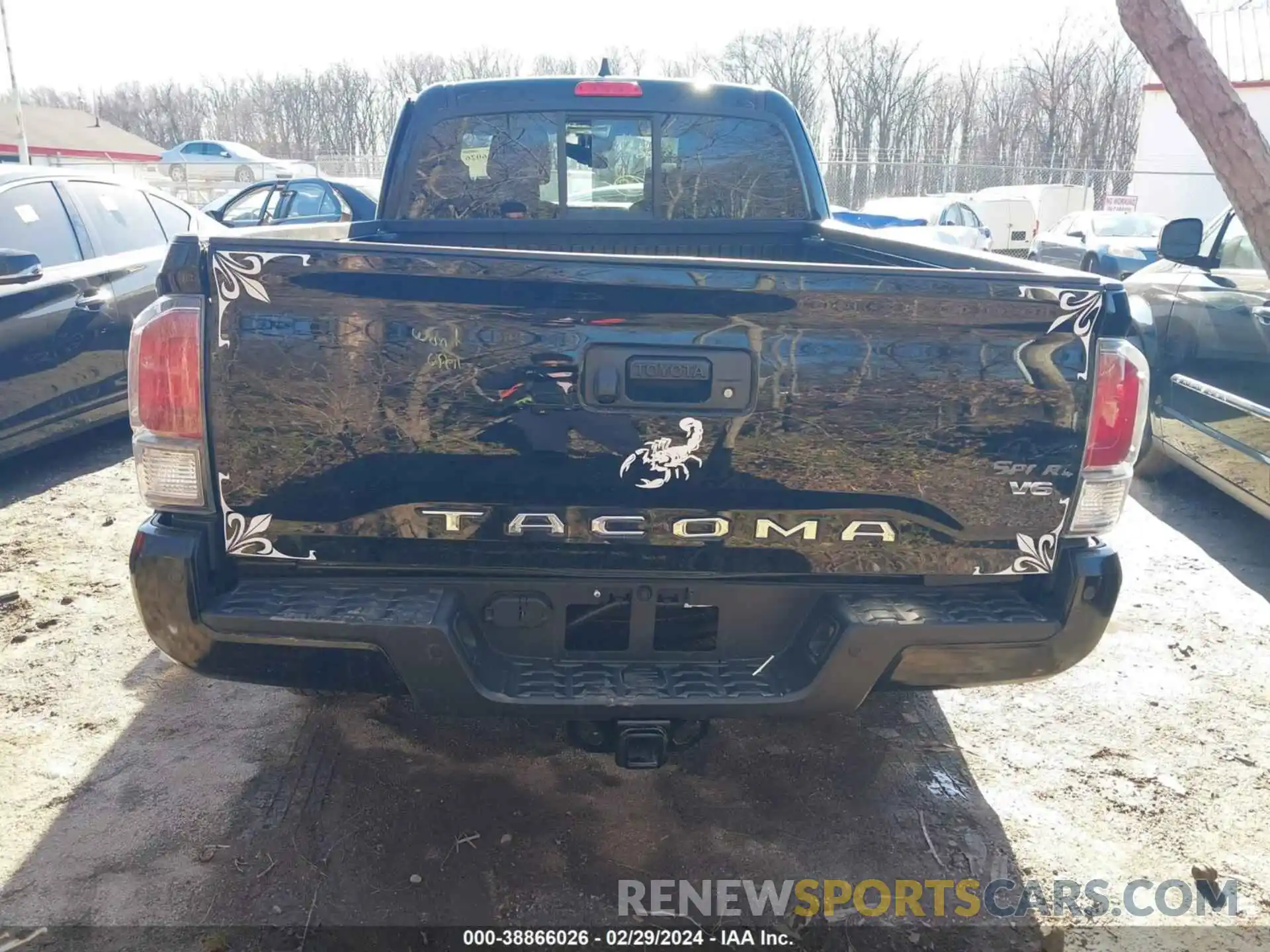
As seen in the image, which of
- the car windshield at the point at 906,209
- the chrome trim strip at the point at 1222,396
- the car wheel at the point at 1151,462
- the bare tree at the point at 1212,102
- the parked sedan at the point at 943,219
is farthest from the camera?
the car windshield at the point at 906,209

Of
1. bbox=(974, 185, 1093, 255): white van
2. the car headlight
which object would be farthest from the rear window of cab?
bbox=(974, 185, 1093, 255): white van

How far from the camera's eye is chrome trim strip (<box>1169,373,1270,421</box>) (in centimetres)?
460

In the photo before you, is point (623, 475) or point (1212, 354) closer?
point (623, 475)

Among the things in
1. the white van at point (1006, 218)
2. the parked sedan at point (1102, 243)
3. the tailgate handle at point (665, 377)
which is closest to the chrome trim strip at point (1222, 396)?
the tailgate handle at point (665, 377)

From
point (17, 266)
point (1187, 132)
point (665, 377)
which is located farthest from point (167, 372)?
point (1187, 132)

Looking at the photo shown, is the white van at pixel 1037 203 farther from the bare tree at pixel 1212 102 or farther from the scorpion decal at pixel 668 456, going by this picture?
the scorpion decal at pixel 668 456

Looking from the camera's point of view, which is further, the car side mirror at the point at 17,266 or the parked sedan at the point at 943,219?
the parked sedan at the point at 943,219

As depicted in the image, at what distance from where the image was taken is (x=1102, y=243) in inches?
627

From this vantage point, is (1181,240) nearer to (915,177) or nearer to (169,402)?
(169,402)

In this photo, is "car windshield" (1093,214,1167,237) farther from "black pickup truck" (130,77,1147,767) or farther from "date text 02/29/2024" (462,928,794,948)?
"date text 02/29/2024" (462,928,794,948)

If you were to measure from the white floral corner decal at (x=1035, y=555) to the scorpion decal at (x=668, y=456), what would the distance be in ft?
2.63

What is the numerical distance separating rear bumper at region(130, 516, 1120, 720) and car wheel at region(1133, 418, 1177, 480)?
4132 mm

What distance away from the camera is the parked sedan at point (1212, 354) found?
4652 mm

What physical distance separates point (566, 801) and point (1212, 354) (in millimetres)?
4227
